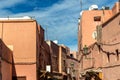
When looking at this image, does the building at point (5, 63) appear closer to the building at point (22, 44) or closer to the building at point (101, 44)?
the building at point (22, 44)

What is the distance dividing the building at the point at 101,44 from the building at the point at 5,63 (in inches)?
290

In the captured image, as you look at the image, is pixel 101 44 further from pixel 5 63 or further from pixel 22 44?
pixel 5 63

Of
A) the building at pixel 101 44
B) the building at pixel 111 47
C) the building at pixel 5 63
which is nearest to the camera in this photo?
the building at pixel 5 63

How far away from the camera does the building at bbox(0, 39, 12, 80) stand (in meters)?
23.6

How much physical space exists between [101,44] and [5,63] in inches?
341

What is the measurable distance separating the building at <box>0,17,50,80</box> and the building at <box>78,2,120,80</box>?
5.30 m

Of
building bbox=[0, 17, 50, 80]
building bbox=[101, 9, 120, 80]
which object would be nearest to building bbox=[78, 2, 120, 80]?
building bbox=[101, 9, 120, 80]

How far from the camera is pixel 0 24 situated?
30.3 metres

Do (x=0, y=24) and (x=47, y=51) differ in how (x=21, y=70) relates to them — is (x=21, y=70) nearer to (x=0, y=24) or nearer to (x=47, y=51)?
(x=0, y=24)

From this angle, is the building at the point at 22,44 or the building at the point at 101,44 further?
the building at the point at 22,44

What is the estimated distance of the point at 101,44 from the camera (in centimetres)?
2962

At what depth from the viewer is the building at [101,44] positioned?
26.1 m

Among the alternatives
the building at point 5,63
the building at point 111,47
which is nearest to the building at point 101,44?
the building at point 111,47

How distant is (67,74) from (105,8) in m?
18.6
